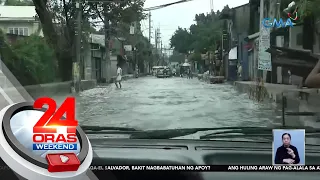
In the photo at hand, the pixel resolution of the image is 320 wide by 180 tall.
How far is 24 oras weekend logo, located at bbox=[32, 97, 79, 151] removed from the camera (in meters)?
1.74

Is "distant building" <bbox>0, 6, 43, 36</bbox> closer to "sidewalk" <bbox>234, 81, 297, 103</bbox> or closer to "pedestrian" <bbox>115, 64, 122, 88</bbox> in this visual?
"pedestrian" <bbox>115, 64, 122, 88</bbox>

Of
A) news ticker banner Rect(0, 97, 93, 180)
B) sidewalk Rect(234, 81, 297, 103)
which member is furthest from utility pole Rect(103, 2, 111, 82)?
sidewalk Rect(234, 81, 297, 103)

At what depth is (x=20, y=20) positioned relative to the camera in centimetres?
205

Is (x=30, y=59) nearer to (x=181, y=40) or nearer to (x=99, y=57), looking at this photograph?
(x=99, y=57)

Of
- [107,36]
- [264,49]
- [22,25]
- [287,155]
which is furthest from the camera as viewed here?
[107,36]

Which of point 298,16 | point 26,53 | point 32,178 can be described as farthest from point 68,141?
point 298,16

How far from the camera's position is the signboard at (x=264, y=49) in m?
2.15

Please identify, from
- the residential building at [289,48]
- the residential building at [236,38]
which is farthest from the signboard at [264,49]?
the residential building at [236,38]

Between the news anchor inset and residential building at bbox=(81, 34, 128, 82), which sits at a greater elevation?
residential building at bbox=(81, 34, 128, 82)

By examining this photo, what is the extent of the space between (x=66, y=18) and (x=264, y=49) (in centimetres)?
103

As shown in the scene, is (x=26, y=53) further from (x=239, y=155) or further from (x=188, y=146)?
(x=239, y=155)

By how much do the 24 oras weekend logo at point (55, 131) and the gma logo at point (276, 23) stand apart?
1.10 metres

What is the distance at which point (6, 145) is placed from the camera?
1.70 metres

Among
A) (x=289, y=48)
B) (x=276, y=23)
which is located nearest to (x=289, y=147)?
(x=289, y=48)
